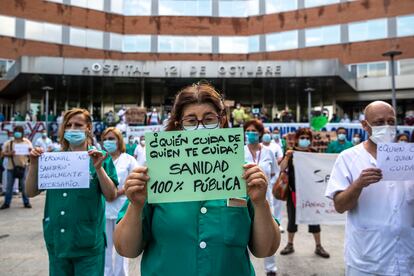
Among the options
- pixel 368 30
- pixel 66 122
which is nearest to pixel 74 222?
pixel 66 122

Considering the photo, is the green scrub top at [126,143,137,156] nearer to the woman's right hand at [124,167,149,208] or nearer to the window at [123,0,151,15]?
the woman's right hand at [124,167,149,208]

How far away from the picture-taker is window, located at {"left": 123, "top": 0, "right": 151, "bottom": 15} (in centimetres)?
3559

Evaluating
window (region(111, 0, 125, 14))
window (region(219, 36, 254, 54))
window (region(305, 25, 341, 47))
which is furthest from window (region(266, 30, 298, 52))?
window (region(111, 0, 125, 14))

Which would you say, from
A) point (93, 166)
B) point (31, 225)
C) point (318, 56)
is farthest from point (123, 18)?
point (93, 166)

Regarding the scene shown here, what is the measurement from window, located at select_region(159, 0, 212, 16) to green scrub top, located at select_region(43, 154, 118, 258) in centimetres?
3483

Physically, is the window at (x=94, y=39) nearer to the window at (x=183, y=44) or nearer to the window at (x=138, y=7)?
the window at (x=138, y=7)

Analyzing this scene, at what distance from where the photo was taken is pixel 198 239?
6.08 ft

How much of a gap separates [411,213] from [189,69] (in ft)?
78.4

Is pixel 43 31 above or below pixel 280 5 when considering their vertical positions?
below

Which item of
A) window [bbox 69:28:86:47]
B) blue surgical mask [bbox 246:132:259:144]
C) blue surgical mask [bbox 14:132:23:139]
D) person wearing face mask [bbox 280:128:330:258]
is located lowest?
person wearing face mask [bbox 280:128:330:258]

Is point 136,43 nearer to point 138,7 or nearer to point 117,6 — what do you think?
point 138,7

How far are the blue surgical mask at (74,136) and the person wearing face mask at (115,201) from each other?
0.95 meters

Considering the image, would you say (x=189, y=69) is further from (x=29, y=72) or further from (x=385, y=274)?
(x=385, y=274)

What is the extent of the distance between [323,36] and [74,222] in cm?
3428
